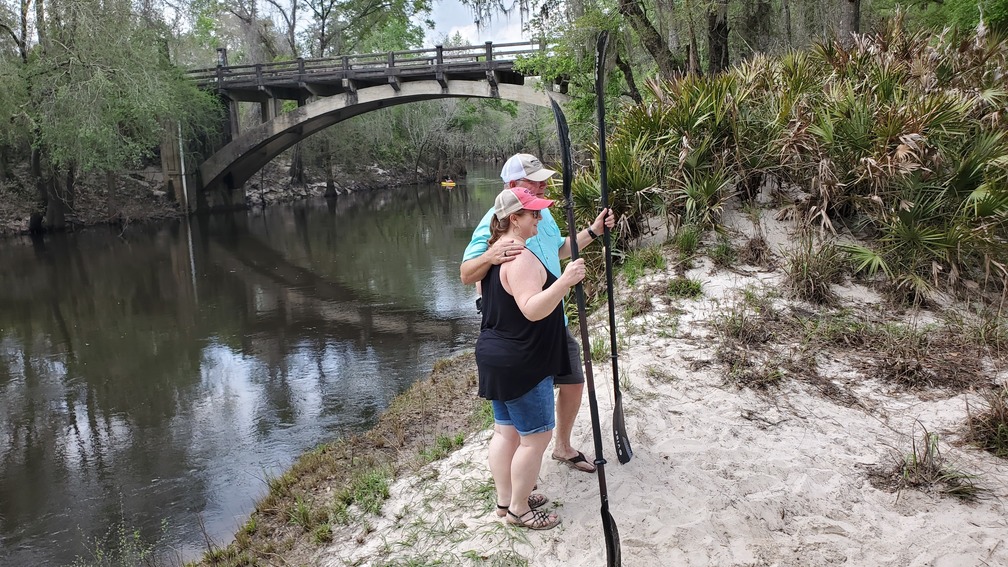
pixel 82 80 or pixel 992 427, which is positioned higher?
pixel 82 80

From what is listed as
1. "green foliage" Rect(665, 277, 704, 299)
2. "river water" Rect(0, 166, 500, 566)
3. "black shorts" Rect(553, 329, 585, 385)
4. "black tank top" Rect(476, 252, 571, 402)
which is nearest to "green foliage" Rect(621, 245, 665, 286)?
"green foliage" Rect(665, 277, 704, 299)

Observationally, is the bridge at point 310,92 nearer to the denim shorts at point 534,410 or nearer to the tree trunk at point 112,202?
the tree trunk at point 112,202

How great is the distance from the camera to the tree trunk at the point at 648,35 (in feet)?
42.1

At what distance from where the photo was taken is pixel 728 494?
377 cm

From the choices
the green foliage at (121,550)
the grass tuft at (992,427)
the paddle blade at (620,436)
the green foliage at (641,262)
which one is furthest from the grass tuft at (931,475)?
the green foliage at (121,550)

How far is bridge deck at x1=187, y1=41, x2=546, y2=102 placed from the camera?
22.9 meters

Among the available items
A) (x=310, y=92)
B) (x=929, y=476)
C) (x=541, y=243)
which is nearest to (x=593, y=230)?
(x=541, y=243)

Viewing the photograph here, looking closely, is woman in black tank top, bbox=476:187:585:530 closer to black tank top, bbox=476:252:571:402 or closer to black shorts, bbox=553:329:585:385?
black tank top, bbox=476:252:571:402

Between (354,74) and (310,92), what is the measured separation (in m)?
2.87

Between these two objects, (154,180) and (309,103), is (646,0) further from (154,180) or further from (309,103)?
(154,180)

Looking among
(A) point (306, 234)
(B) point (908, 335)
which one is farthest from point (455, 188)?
(B) point (908, 335)

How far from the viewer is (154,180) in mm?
28609

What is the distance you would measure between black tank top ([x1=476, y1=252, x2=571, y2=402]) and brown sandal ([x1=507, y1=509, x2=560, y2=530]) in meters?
0.74

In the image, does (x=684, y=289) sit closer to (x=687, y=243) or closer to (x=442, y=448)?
(x=687, y=243)
